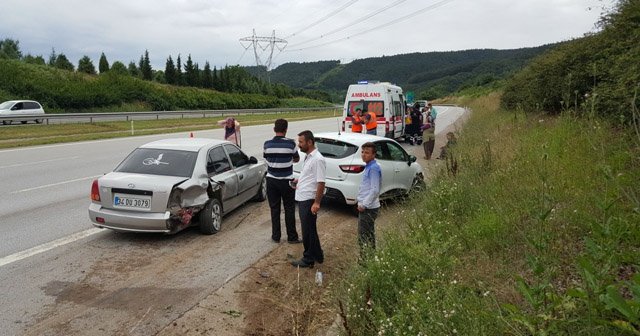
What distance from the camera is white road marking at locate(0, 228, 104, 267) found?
5711 millimetres

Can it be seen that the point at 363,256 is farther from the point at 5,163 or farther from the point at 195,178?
the point at 5,163

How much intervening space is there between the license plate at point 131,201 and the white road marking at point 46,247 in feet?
2.79

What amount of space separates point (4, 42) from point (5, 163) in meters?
69.8

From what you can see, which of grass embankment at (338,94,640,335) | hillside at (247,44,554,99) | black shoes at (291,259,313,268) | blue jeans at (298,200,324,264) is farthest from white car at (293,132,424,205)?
hillside at (247,44,554,99)

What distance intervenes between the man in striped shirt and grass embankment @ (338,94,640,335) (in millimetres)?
1657

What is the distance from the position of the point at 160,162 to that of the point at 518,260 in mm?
5251

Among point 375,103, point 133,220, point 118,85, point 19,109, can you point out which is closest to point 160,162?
point 133,220

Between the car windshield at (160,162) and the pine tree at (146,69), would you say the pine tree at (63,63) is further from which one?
the car windshield at (160,162)

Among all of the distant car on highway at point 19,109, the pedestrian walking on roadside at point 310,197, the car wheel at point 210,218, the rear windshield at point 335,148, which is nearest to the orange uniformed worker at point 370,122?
the rear windshield at point 335,148

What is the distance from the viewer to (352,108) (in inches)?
708

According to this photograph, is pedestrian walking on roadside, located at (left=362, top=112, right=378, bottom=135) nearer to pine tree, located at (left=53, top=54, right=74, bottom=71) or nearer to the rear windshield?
the rear windshield

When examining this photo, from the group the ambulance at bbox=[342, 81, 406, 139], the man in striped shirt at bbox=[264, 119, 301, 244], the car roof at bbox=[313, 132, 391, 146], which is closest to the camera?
the man in striped shirt at bbox=[264, 119, 301, 244]

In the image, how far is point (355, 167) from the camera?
8242mm

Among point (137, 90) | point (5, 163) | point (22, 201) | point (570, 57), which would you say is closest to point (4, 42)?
point (137, 90)
